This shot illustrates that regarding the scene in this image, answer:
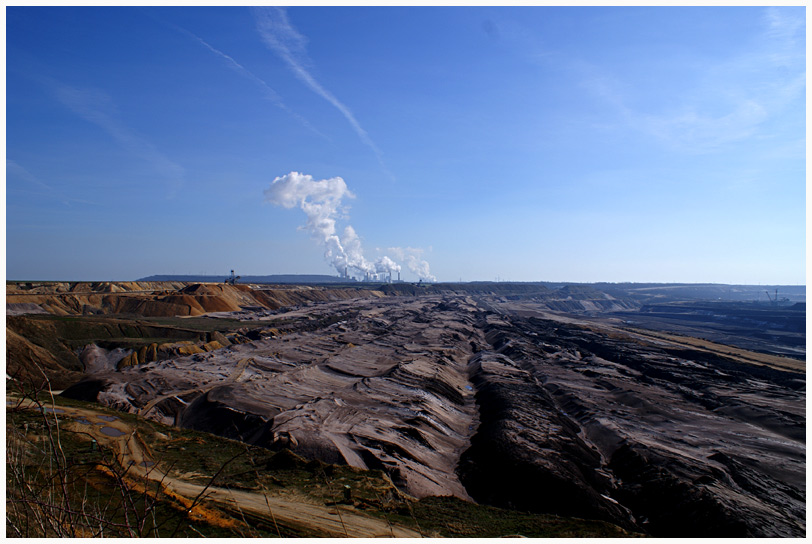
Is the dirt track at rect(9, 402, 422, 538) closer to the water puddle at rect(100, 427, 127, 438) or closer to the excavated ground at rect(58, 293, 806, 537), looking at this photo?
the water puddle at rect(100, 427, 127, 438)

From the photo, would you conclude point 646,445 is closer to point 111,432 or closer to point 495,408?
point 495,408

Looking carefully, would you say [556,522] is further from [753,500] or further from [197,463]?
[197,463]

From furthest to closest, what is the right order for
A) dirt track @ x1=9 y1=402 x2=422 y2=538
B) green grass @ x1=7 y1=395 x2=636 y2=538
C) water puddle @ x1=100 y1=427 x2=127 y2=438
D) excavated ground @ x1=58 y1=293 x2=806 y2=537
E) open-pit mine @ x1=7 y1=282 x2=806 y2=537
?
water puddle @ x1=100 y1=427 x2=127 y2=438 < open-pit mine @ x1=7 y1=282 x2=806 y2=537 < excavated ground @ x1=58 y1=293 x2=806 y2=537 < dirt track @ x1=9 y1=402 x2=422 y2=538 < green grass @ x1=7 y1=395 x2=636 y2=538

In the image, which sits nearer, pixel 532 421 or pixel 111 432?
pixel 111 432

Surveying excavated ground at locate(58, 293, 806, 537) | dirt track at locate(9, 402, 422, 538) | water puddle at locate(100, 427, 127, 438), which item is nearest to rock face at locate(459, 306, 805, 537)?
excavated ground at locate(58, 293, 806, 537)

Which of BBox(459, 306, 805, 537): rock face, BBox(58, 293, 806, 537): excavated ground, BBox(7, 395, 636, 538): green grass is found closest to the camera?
BBox(7, 395, 636, 538): green grass

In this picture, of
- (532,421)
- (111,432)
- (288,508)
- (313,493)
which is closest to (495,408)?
(532,421)

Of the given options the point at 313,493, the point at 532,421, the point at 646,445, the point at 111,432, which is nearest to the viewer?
the point at 313,493
